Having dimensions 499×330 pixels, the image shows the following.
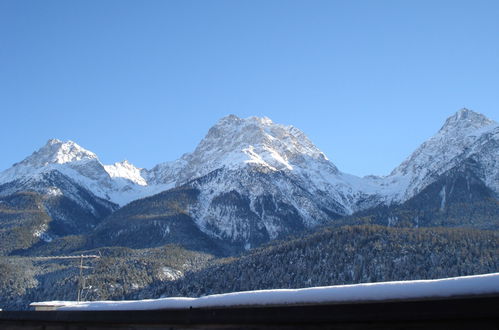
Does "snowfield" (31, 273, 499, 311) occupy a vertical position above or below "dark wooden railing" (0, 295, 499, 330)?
above

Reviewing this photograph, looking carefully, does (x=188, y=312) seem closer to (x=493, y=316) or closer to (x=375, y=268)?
(x=493, y=316)

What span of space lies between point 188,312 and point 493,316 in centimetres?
383

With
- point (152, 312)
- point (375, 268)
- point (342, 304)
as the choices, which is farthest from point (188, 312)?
point (375, 268)

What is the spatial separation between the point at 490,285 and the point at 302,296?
213cm

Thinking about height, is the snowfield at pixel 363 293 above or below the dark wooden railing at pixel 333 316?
above

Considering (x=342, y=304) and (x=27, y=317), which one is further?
(x=27, y=317)

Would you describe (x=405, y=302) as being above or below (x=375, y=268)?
below

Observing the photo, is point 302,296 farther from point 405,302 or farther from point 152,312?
point 152,312

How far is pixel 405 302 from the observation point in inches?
232

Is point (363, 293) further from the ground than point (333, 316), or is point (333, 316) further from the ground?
point (363, 293)

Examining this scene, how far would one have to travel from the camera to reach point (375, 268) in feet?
650

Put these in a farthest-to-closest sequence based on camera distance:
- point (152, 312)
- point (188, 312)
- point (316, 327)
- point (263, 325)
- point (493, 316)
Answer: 1. point (152, 312)
2. point (188, 312)
3. point (263, 325)
4. point (316, 327)
5. point (493, 316)

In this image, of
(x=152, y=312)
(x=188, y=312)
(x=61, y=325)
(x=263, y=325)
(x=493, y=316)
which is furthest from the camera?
(x=61, y=325)

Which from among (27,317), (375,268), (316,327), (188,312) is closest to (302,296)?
(316,327)
